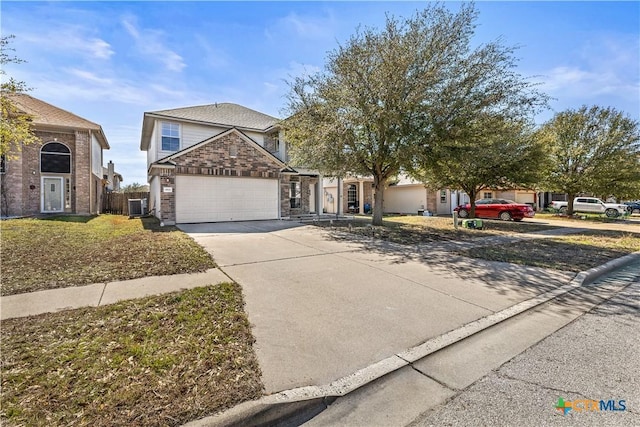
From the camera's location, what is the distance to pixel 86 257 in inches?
274

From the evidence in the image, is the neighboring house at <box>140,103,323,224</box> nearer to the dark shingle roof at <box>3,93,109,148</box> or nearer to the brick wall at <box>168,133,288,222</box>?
the brick wall at <box>168,133,288,222</box>

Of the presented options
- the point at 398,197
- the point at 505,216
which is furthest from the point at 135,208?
the point at 505,216

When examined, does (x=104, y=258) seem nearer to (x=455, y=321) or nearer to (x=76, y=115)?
(x=455, y=321)

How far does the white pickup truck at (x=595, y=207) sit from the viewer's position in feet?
82.5

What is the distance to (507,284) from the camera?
5746 mm

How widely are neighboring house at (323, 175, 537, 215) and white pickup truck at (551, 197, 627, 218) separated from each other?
24.7 ft

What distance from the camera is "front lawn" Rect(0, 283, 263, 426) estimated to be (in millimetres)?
2158

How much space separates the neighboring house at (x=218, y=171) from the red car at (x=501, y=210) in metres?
11.1

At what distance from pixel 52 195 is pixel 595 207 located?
42.2 metres

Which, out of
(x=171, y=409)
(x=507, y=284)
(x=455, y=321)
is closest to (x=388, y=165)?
(x=507, y=284)

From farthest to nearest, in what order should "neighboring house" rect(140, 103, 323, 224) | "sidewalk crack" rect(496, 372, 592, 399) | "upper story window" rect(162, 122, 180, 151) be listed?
Answer: "upper story window" rect(162, 122, 180, 151)
"neighboring house" rect(140, 103, 323, 224)
"sidewalk crack" rect(496, 372, 592, 399)

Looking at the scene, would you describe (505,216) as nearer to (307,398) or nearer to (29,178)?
(307,398)

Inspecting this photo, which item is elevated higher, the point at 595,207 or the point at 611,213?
the point at 595,207

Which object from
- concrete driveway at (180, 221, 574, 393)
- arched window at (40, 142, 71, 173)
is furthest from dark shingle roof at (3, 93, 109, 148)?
concrete driveway at (180, 221, 574, 393)
